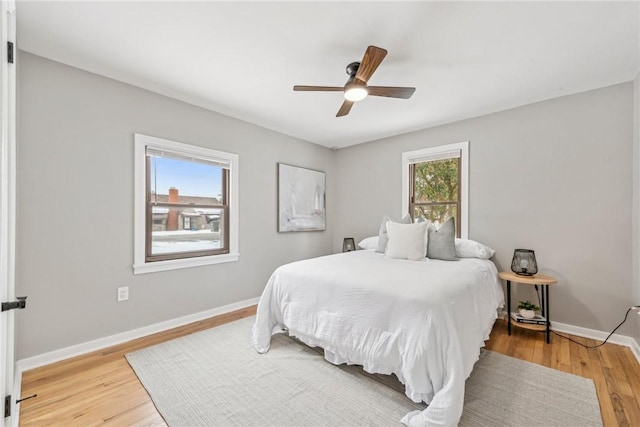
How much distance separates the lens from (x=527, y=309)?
2.72 meters

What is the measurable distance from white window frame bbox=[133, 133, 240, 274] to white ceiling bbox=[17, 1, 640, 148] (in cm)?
52

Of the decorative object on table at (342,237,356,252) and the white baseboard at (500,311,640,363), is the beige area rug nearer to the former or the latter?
the white baseboard at (500,311,640,363)

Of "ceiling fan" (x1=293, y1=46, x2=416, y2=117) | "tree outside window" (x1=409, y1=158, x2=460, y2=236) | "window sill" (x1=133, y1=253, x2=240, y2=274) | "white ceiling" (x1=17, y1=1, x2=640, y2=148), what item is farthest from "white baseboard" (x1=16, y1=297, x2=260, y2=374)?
"tree outside window" (x1=409, y1=158, x2=460, y2=236)

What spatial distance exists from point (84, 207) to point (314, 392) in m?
2.36

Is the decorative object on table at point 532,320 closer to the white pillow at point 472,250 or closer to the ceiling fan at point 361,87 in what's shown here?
the white pillow at point 472,250

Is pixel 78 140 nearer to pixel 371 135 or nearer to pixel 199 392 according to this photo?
pixel 199 392

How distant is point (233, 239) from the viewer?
11.3 feet

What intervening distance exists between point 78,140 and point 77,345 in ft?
5.56

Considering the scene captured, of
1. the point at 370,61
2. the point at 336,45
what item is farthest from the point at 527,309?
the point at 336,45

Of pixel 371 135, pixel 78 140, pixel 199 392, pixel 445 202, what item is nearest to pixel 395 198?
pixel 445 202

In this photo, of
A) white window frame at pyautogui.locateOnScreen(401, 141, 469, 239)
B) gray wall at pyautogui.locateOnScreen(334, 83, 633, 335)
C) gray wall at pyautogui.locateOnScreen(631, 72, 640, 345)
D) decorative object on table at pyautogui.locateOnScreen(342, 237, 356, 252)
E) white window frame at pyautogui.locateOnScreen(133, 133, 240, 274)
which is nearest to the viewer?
gray wall at pyautogui.locateOnScreen(631, 72, 640, 345)

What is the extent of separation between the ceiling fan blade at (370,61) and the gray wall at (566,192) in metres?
2.02

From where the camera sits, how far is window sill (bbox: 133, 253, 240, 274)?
8.78 ft

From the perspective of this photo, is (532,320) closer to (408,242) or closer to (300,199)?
(408,242)
